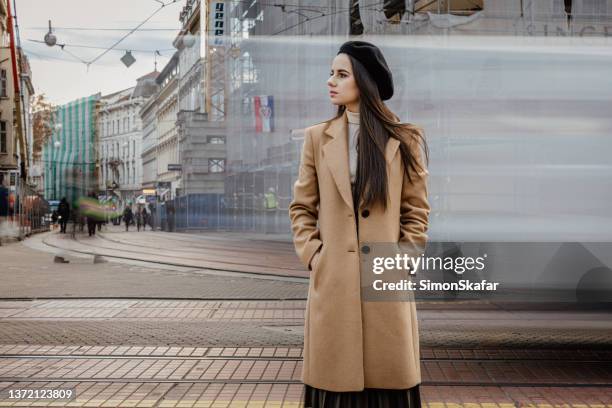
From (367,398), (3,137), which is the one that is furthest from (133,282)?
(3,137)

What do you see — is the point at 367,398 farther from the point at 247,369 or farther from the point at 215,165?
the point at 215,165

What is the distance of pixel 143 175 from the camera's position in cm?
1068

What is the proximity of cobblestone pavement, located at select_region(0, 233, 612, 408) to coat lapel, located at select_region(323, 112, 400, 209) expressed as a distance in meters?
2.31

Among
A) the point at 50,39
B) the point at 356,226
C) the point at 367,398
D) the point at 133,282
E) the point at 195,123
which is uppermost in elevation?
the point at 50,39

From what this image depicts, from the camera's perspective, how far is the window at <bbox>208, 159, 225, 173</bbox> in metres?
16.4

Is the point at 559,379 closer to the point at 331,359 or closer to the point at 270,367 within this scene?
the point at 270,367

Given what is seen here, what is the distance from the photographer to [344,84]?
2.71 m

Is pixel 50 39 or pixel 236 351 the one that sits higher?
pixel 50 39

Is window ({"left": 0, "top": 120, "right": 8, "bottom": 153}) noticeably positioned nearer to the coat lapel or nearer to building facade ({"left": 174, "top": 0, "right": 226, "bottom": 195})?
building facade ({"left": 174, "top": 0, "right": 226, "bottom": 195})

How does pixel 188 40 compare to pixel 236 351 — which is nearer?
pixel 236 351

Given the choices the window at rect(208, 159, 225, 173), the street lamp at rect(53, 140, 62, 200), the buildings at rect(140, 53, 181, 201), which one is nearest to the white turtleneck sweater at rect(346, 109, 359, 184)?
the buildings at rect(140, 53, 181, 201)

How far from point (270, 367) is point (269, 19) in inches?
413

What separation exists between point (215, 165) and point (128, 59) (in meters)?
7.76

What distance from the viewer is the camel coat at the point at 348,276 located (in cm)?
262
